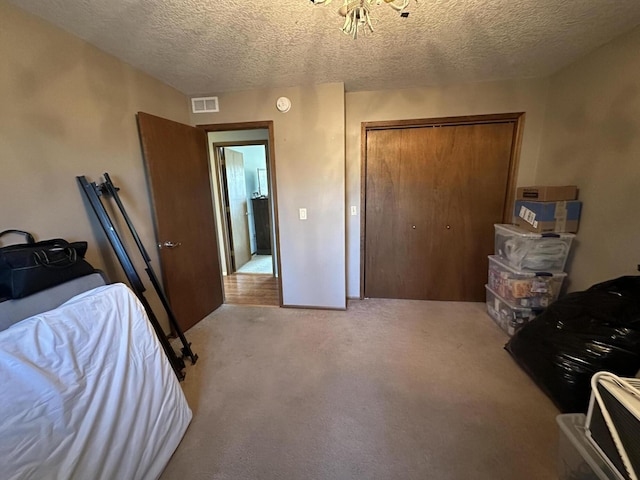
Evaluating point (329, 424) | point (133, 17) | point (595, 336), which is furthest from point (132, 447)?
point (595, 336)

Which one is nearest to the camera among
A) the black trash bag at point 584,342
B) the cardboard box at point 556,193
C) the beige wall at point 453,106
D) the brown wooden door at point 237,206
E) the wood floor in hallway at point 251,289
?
the black trash bag at point 584,342

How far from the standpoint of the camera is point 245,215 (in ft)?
16.5

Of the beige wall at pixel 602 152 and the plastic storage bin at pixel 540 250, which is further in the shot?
the plastic storage bin at pixel 540 250

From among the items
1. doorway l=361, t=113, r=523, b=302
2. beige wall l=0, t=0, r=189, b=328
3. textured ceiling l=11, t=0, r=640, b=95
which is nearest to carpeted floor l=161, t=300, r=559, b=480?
doorway l=361, t=113, r=523, b=302

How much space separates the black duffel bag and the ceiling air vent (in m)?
1.84

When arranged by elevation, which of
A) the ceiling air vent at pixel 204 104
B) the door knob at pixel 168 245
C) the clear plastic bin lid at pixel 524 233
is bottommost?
the door knob at pixel 168 245

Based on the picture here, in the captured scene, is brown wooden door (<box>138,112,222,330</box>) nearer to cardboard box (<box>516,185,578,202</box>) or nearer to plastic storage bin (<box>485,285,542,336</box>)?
plastic storage bin (<box>485,285,542,336</box>)

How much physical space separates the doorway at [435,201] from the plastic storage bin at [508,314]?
45cm

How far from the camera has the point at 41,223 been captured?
4.83ft

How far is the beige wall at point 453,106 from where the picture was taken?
2521 millimetres

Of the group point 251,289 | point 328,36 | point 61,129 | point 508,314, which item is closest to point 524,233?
point 508,314

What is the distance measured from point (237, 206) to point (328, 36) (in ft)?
11.0

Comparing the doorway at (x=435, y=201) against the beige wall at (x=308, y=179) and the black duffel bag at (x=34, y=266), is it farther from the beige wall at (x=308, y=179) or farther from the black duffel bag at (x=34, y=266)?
the black duffel bag at (x=34, y=266)

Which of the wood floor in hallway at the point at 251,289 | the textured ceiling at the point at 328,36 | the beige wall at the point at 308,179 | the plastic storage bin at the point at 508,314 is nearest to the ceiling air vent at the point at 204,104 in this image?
the beige wall at the point at 308,179
